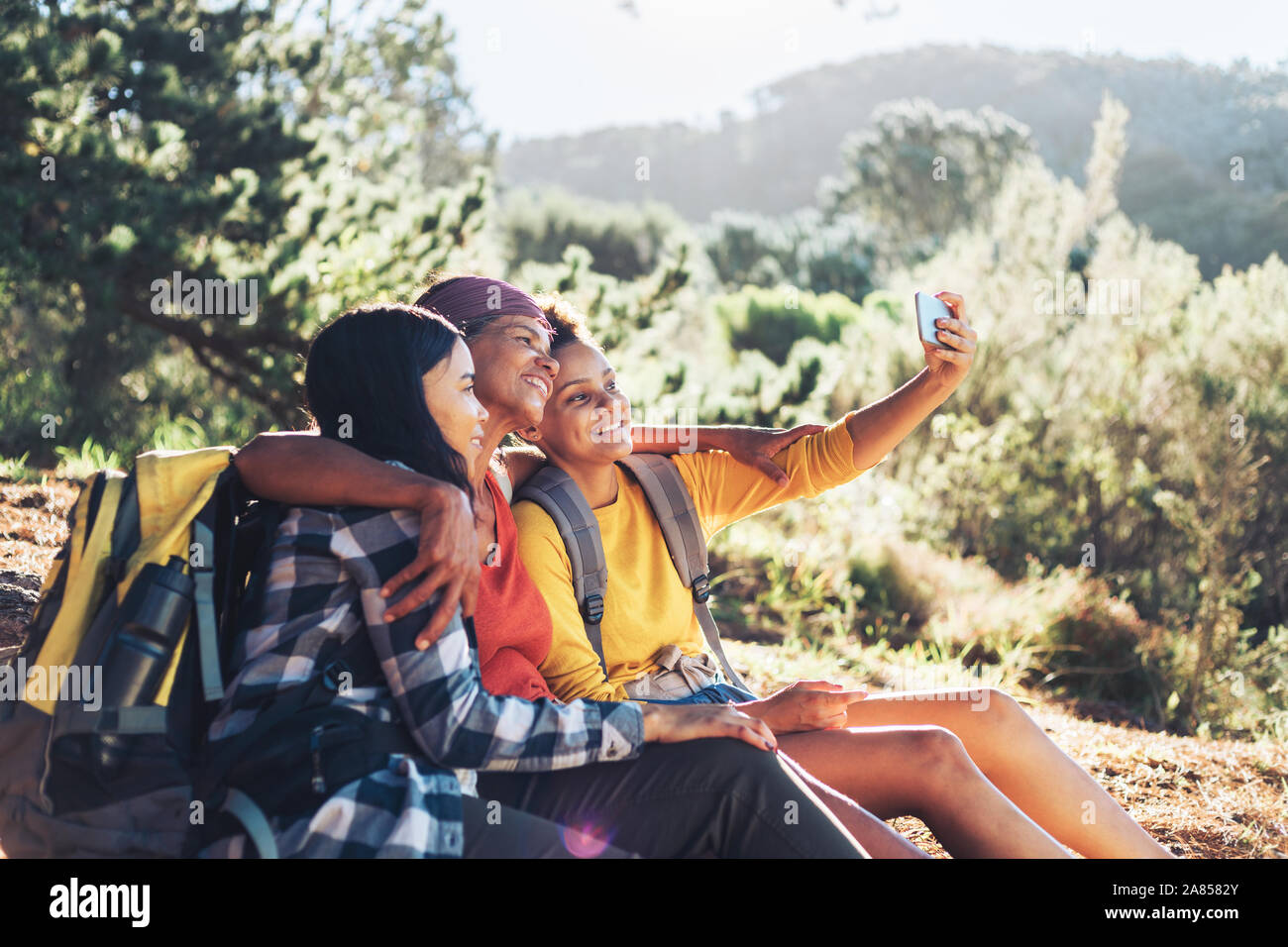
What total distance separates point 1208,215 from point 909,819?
39391mm

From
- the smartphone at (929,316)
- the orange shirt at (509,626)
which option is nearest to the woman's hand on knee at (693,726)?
the orange shirt at (509,626)

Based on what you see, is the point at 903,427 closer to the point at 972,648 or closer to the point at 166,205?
the point at 972,648

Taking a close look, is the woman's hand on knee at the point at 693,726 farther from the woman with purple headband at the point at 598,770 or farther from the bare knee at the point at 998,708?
the bare knee at the point at 998,708

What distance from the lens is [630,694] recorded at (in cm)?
244

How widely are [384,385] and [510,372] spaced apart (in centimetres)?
61

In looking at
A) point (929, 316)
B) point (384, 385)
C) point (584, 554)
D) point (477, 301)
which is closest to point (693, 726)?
point (584, 554)

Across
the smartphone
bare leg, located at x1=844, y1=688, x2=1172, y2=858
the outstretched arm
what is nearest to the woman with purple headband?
bare leg, located at x1=844, y1=688, x2=1172, y2=858

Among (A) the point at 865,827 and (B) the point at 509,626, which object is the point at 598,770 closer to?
(B) the point at 509,626

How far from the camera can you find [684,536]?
2.67 meters

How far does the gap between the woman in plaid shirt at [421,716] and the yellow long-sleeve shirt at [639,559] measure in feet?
1.67

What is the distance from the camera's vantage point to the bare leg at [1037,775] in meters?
2.33

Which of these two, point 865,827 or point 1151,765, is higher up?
point 865,827

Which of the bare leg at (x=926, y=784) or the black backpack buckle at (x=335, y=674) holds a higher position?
the black backpack buckle at (x=335, y=674)

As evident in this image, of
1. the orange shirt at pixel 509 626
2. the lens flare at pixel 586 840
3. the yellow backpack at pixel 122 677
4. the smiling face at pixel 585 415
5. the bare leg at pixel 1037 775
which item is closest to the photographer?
the yellow backpack at pixel 122 677
